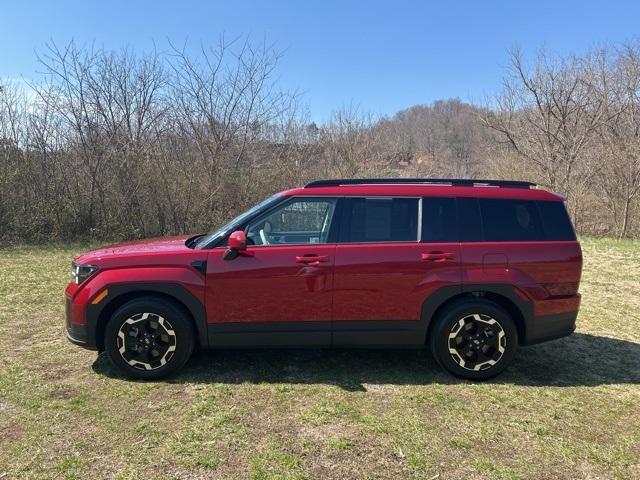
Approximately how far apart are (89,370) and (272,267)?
2.04 metres

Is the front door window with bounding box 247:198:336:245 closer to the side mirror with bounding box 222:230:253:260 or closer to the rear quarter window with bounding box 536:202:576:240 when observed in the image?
the side mirror with bounding box 222:230:253:260

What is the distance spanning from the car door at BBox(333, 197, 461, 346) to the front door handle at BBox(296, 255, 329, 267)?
0.39 ft

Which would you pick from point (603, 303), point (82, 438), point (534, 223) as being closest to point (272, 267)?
point (82, 438)

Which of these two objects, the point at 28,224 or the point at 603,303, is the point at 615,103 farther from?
the point at 28,224

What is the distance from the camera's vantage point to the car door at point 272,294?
4.04 m

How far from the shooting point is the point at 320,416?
3.53 metres

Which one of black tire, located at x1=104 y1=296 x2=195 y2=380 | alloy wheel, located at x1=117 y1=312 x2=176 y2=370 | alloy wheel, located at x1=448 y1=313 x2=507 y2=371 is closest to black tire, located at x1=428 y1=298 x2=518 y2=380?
alloy wheel, located at x1=448 y1=313 x2=507 y2=371

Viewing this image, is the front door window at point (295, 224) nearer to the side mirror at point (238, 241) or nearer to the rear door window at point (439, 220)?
the side mirror at point (238, 241)

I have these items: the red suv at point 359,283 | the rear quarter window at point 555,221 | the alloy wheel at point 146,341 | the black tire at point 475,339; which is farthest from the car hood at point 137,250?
the rear quarter window at point 555,221

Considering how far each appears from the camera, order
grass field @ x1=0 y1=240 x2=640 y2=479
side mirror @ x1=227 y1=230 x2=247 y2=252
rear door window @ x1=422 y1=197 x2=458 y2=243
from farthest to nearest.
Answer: rear door window @ x1=422 y1=197 x2=458 y2=243, side mirror @ x1=227 y1=230 x2=247 y2=252, grass field @ x1=0 y1=240 x2=640 y2=479

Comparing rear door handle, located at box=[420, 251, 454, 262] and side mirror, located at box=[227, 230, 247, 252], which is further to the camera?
rear door handle, located at box=[420, 251, 454, 262]

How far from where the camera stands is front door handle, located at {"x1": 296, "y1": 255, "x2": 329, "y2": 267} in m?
4.05

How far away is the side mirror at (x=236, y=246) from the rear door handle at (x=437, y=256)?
1556 millimetres

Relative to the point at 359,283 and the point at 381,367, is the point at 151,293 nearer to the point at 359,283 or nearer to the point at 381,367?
the point at 359,283
